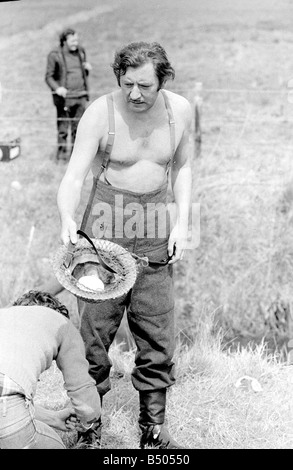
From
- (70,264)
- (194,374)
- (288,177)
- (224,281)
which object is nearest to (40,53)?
(288,177)

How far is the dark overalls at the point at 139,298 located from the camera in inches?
115

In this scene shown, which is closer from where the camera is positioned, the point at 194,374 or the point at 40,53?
the point at 194,374

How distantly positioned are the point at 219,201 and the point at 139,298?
311 centimetres

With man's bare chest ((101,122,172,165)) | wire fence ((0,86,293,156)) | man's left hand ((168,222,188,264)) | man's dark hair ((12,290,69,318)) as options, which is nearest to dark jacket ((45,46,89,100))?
wire fence ((0,86,293,156))

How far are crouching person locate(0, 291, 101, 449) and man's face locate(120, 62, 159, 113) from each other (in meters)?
0.84

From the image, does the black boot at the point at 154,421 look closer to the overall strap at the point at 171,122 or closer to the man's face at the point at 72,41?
the overall strap at the point at 171,122

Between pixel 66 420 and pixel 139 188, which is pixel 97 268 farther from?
pixel 66 420

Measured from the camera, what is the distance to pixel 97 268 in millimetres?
2652

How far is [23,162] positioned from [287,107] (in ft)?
11.1

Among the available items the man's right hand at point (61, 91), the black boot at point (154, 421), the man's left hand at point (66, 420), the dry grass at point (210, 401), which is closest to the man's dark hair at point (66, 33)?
the man's right hand at point (61, 91)

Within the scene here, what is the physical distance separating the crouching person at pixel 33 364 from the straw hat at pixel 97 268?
112 mm

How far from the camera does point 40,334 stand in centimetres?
235

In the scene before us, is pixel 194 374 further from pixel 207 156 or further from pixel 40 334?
pixel 207 156

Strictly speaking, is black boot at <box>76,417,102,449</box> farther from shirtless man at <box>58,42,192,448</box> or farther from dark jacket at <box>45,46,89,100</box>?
dark jacket at <box>45,46,89,100</box>
